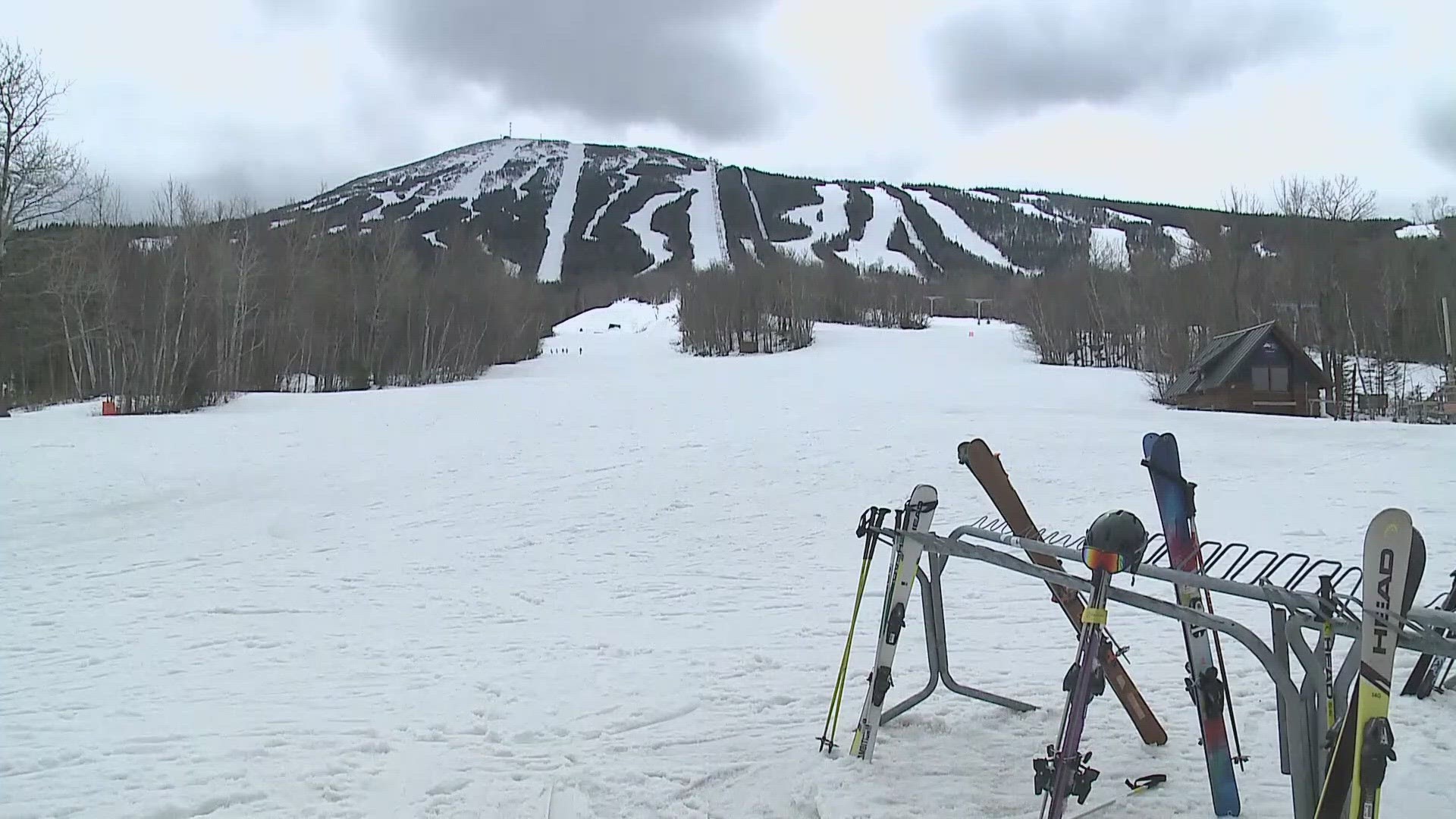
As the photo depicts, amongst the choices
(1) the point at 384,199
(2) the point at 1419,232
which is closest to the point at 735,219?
(1) the point at 384,199

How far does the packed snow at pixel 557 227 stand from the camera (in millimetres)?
134375

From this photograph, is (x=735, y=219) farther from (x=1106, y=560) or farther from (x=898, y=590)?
(x=1106, y=560)

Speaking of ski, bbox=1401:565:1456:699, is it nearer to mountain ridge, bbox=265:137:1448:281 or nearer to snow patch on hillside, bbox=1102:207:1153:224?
mountain ridge, bbox=265:137:1448:281

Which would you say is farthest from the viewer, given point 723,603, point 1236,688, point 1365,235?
point 1365,235

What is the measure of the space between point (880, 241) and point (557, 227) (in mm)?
57064

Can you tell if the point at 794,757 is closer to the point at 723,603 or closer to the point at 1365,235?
the point at 723,603

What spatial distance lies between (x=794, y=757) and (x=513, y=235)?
506 feet

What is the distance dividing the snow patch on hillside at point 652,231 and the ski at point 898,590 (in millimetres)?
125807

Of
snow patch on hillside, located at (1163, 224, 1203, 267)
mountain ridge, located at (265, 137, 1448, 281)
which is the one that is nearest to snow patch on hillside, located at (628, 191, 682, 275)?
mountain ridge, located at (265, 137, 1448, 281)

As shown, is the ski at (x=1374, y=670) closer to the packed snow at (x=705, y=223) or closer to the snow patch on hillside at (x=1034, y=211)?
the packed snow at (x=705, y=223)

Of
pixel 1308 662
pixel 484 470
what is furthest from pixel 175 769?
pixel 484 470

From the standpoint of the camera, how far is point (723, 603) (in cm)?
818

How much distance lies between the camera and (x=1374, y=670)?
2195mm

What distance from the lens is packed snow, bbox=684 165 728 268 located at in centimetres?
13400
